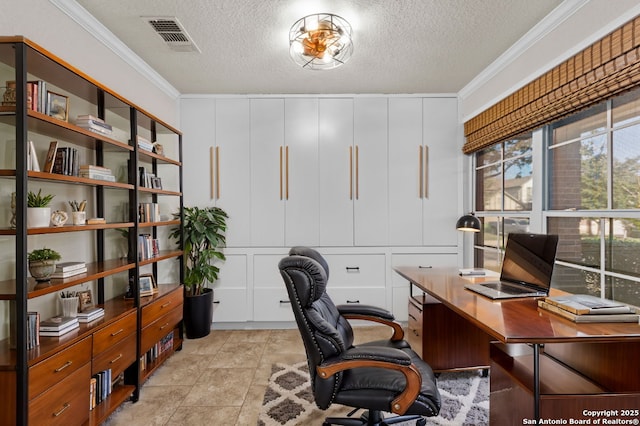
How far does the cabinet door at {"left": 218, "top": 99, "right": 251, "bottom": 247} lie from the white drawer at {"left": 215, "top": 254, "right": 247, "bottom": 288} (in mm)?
174

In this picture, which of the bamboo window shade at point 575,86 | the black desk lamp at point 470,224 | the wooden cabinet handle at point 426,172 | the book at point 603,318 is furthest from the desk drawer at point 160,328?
the bamboo window shade at point 575,86

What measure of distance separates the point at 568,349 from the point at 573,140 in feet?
4.84

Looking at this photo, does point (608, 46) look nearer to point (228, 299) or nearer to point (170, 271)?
point (228, 299)

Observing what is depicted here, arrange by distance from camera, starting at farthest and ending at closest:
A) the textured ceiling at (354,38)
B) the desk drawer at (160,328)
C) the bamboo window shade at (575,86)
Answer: the desk drawer at (160,328), the textured ceiling at (354,38), the bamboo window shade at (575,86)

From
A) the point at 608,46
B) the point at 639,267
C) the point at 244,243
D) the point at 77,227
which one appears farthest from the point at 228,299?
the point at 608,46

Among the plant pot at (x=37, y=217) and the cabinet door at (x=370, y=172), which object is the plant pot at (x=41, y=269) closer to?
the plant pot at (x=37, y=217)

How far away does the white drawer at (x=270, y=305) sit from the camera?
12.7 ft

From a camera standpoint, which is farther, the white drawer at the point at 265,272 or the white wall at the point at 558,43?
the white drawer at the point at 265,272

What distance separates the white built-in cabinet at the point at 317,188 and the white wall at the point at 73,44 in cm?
82

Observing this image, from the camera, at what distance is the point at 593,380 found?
5.35 feet

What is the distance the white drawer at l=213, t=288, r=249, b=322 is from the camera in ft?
12.7

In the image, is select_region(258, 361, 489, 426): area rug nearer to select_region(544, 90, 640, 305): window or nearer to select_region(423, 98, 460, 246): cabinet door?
select_region(544, 90, 640, 305): window

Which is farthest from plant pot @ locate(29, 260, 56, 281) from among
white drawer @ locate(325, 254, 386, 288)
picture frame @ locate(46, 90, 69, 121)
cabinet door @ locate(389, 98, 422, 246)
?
cabinet door @ locate(389, 98, 422, 246)

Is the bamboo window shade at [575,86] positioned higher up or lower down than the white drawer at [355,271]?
higher up
